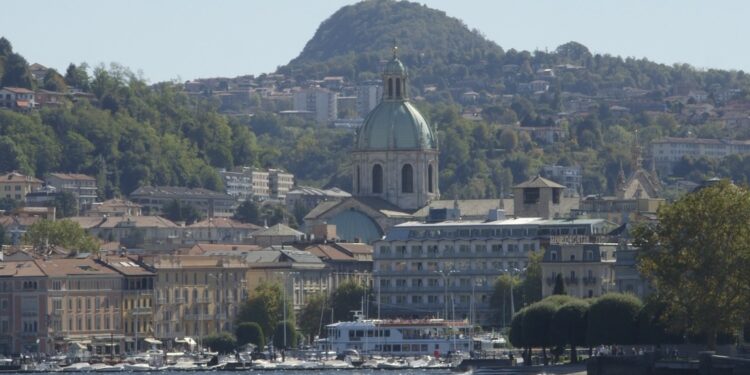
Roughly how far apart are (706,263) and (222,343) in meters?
54.2

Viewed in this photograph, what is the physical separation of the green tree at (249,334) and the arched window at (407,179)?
38197 mm

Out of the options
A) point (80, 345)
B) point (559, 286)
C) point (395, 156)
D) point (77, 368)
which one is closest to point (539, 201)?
point (395, 156)

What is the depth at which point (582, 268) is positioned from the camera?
452ft

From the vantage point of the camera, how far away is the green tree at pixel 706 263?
340 ft

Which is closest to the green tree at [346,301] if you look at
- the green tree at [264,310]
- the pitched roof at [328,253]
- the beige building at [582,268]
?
the green tree at [264,310]

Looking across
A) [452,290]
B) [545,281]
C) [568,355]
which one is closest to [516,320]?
[568,355]

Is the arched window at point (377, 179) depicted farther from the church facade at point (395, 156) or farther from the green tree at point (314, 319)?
the green tree at point (314, 319)

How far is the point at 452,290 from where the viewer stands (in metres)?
160

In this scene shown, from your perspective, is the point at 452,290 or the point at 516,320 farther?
the point at 452,290

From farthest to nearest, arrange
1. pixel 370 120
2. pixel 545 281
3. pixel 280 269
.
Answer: pixel 370 120
pixel 280 269
pixel 545 281

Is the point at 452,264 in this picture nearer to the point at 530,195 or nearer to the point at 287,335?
the point at 287,335

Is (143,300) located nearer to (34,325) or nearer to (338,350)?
(34,325)

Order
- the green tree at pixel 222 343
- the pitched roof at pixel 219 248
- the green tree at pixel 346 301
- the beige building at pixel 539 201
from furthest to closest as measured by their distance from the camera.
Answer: the pitched roof at pixel 219 248, the beige building at pixel 539 201, the green tree at pixel 346 301, the green tree at pixel 222 343

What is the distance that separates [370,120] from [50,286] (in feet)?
138
